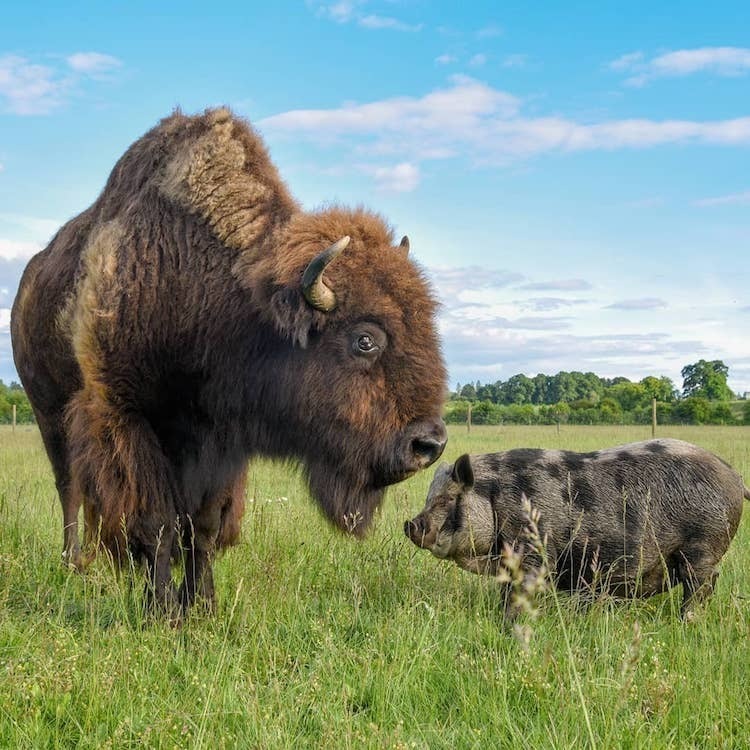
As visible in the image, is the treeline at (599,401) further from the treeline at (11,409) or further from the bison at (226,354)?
the treeline at (11,409)

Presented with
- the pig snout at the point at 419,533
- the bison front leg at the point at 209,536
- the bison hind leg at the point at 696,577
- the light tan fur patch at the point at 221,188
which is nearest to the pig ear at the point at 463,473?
the pig snout at the point at 419,533

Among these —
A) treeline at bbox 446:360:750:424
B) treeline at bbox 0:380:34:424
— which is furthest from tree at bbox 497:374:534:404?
treeline at bbox 0:380:34:424

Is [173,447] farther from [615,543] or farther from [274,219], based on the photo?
[615,543]

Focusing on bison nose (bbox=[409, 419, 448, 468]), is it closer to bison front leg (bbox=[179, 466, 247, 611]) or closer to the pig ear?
the pig ear

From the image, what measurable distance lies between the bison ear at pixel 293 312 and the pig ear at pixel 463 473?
4.15 ft

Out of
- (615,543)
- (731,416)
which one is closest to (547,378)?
(731,416)

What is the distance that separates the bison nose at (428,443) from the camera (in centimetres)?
482

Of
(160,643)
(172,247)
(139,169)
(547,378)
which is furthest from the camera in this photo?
(547,378)

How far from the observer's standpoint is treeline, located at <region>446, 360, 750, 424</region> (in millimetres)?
47781

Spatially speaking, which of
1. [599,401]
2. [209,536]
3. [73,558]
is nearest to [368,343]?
[209,536]

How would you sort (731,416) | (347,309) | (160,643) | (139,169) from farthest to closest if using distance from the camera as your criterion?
(731,416)
(139,169)
(347,309)
(160,643)

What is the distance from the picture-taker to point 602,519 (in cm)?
562

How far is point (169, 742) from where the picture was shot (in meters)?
3.28

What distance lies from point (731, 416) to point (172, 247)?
168 ft
